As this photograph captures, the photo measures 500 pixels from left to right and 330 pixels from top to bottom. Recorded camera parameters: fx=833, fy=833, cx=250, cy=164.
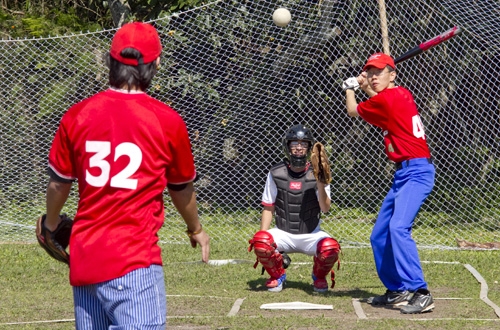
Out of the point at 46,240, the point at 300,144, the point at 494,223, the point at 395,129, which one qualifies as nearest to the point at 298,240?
the point at 300,144

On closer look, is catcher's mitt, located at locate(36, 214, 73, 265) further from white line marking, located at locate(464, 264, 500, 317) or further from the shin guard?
the shin guard

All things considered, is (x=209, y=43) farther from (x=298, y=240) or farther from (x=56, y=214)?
(x=56, y=214)

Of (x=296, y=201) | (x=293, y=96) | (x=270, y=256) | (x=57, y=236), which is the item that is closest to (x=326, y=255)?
(x=270, y=256)

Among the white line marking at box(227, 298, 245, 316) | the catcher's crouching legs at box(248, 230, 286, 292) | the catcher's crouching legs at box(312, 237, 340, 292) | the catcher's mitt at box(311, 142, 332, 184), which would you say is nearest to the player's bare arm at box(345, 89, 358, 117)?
the catcher's mitt at box(311, 142, 332, 184)

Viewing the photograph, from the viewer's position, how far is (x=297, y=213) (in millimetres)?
7629

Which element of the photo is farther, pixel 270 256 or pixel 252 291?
pixel 252 291

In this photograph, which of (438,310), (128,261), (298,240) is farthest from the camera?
(298,240)

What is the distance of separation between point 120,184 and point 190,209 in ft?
1.48

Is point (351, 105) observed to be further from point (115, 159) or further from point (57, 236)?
point (115, 159)

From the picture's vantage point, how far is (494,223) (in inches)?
460

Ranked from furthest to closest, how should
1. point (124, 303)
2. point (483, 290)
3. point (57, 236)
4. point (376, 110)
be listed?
point (483, 290) < point (376, 110) < point (57, 236) < point (124, 303)

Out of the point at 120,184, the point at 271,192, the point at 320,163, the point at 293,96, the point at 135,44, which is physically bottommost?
the point at 271,192

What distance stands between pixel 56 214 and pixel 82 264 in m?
0.31

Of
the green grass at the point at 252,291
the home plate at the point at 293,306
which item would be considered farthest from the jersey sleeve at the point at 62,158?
the home plate at the point at 293,306
